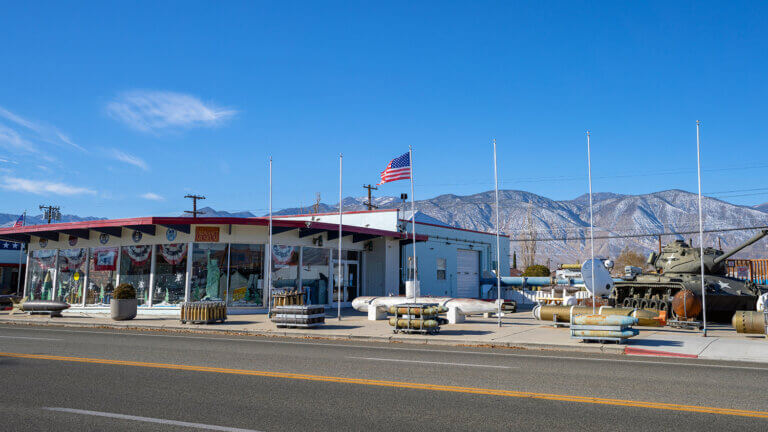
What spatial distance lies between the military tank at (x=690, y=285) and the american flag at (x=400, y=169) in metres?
9.48

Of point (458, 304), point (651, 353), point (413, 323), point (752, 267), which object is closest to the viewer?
point (651, 353)

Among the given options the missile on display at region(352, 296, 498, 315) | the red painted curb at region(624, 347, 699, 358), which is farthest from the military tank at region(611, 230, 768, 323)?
the red painted curb at region(624, 347, 699, 358)

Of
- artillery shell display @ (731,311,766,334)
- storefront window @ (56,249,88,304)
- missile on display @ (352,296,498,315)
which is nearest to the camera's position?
artillery shell display @ (731,311,766,334)

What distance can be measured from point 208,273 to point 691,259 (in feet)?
64.3

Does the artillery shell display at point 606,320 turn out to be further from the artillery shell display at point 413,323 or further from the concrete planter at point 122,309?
the concrete planter at point 122,309

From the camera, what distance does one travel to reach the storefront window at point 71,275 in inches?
1108

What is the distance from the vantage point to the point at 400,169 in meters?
23.9

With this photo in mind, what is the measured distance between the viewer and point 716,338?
1616 cm

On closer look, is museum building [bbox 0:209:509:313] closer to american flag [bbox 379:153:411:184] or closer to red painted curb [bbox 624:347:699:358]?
american flag [bbox 379:153:411:184]

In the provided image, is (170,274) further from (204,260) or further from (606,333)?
(606,333)

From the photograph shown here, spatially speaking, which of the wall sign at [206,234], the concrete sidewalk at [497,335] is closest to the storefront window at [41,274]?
the concrete sidewalk at [497,335]

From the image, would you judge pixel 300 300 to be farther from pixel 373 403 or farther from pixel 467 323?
pixel 373 403

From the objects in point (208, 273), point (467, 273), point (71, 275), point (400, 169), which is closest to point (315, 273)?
point (208, 273)

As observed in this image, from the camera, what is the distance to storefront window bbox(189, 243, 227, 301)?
24.8 m
